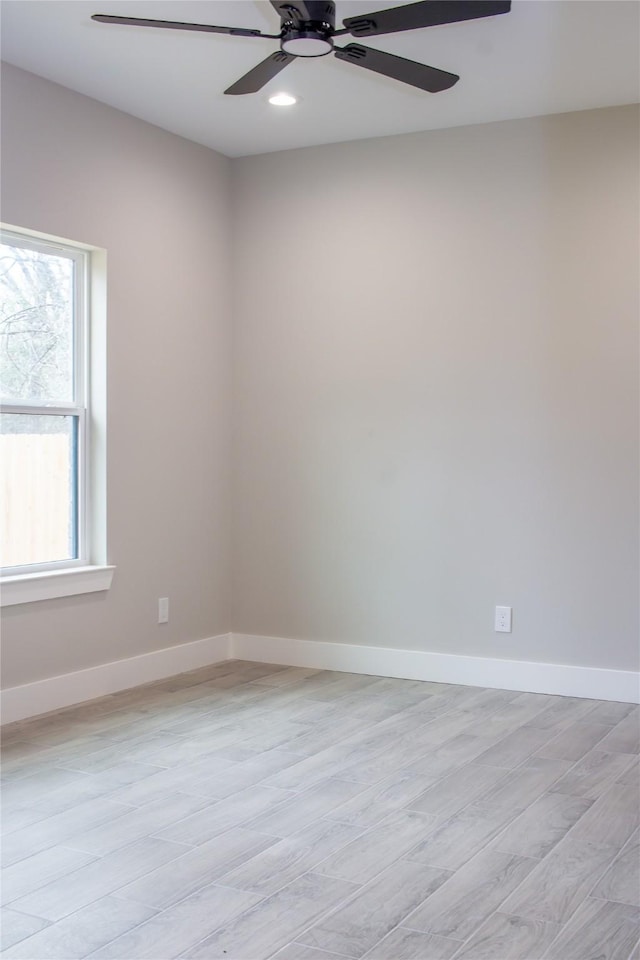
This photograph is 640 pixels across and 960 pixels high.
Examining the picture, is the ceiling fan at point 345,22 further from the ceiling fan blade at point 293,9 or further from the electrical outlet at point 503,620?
the electrical outlet at point 503,620

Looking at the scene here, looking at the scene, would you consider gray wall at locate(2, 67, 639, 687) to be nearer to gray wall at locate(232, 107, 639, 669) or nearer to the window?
gray wall at locate(232, 107, 639, 669)

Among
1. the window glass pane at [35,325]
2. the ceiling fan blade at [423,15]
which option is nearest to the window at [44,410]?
the window glass pane at [35,325]

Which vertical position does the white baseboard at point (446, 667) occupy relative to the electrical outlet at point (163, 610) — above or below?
below

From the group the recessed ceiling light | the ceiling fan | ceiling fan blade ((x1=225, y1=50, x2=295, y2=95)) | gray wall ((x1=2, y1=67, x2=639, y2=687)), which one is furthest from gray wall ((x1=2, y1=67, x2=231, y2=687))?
the ceiling fan

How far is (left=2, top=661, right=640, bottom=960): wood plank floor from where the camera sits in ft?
7.48

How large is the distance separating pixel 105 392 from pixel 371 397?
4.42ft

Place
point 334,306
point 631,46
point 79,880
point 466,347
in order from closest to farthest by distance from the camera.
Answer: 1. point 79,880
2. point 631,46
3. point 466,347
4. point 334,306

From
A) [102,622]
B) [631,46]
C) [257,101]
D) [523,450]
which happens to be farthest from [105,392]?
[631,46]

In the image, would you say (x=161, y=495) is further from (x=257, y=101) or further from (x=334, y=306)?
(x=257, y=101)

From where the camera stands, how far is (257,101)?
443cm

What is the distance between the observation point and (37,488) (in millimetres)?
4250

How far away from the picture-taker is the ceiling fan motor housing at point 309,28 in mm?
2893

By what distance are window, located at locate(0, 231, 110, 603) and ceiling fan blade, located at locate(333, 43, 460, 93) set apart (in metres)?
1.66

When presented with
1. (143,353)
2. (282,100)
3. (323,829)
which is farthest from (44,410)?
(323,829)
